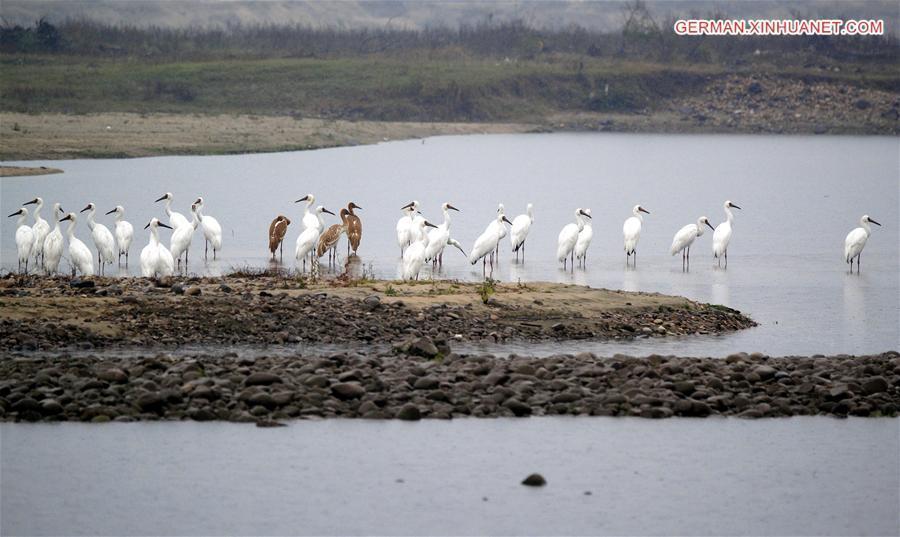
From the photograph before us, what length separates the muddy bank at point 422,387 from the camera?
1429 centimetres

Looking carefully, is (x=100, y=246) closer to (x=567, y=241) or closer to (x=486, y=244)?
(x=486, y=244)

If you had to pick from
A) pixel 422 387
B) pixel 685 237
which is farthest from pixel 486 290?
pixel 685 237

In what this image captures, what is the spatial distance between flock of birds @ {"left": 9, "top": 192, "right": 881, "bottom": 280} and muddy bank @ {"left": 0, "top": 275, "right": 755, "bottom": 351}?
61.1 inches

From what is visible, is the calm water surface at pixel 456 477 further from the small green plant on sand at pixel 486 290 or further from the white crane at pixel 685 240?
the white crane at pixel 685 240

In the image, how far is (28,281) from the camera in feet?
64.5

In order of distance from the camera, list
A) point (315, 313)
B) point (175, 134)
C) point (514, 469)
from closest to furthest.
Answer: point (514, 469) < point (315, 313) < point (175, 134)

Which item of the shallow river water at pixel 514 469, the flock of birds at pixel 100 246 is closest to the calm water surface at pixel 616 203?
the shallow river water at pixel 514 469

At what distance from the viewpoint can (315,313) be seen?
1820cm

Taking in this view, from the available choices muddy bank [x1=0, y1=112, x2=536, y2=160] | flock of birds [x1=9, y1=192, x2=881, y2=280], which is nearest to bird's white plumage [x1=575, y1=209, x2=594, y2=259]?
flock of birds [x1=9, y1=192, x2=881, y2=280]

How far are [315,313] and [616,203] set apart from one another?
2249 cm

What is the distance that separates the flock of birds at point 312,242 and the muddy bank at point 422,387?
561cm

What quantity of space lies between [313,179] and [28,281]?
25.2 meters

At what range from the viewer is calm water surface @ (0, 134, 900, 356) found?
73.0 ft

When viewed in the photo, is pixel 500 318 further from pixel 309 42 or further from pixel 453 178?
pixel 309 42
